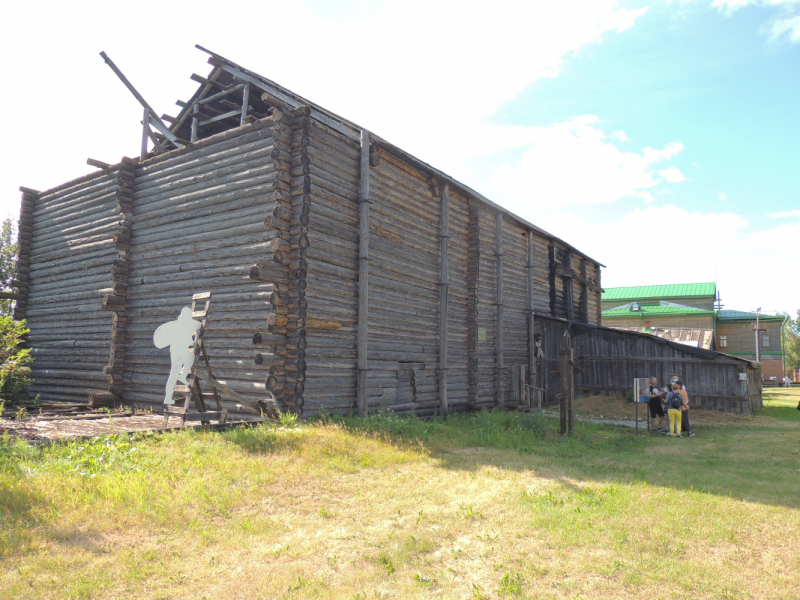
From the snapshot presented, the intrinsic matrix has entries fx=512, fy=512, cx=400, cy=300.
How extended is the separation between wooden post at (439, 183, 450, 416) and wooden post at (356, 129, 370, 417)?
362cm

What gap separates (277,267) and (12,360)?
590cm

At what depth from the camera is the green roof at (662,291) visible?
47.7 metres

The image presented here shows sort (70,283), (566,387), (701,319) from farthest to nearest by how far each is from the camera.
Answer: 1. (701,319)
2. (70,283)
3. (566,387)

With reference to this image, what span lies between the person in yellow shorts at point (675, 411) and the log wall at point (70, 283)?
54.7 feet

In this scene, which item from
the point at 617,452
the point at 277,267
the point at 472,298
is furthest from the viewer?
the point at 472,298

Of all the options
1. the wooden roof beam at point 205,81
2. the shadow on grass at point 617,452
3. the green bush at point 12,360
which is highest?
the wooden roof beam at point 205,81

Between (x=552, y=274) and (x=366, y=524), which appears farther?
(x=552, y=274)

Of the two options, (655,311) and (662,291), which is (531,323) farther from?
(662,291)

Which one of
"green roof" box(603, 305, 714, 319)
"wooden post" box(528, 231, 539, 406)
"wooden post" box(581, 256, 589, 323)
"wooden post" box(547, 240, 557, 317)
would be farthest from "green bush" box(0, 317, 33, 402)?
"green roof" box(603, 305, 714, 319)

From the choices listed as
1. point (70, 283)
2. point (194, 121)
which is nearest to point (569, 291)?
point (194, 121)

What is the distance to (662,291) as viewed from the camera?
5000cm

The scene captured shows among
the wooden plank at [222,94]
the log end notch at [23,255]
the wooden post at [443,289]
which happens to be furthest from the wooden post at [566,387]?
the log end notch at [23,255]

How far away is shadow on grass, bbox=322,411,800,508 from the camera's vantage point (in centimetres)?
860

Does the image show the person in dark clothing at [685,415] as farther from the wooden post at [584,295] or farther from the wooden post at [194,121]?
the wooden post at [194,121]
